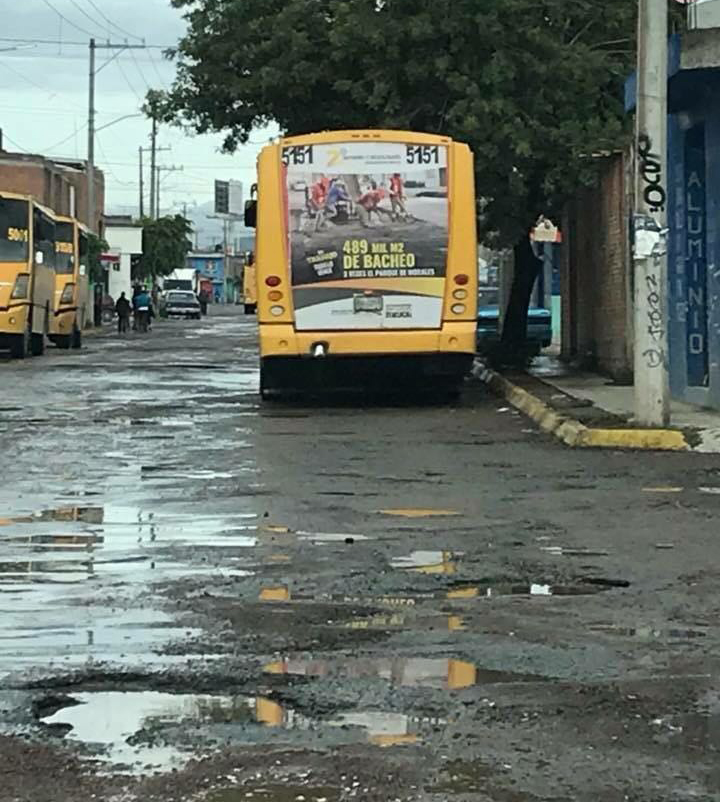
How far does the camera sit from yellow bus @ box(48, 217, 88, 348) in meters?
42.3

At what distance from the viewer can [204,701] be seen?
20.3 ft

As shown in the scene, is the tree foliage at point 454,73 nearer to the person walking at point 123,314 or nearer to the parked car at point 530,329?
the parked car at point 530,329

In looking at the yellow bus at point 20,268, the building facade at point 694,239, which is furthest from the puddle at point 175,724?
the yellow bus at point 20,268

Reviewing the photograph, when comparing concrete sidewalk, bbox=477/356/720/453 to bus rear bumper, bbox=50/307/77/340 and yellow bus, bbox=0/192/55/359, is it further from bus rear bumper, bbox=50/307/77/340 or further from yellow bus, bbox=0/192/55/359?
bus rear bumper, bbox=50/307/77/340

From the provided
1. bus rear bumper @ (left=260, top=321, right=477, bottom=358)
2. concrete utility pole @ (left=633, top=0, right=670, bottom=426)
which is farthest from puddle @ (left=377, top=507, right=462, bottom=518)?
bus rear bumper @ (left=260, top=321, right=477, bottom=358)

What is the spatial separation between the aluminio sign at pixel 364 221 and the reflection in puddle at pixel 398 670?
1363cm

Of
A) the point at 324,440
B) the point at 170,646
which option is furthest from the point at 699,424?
the point at 170,646

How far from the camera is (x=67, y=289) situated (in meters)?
43.3

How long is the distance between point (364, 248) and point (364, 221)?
1.12ft

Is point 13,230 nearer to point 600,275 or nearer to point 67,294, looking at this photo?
point 67,294

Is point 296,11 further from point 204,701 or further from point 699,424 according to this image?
point 204,701

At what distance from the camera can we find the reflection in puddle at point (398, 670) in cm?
647

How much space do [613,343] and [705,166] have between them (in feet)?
17.5

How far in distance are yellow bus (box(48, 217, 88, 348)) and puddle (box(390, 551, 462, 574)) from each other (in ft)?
107
